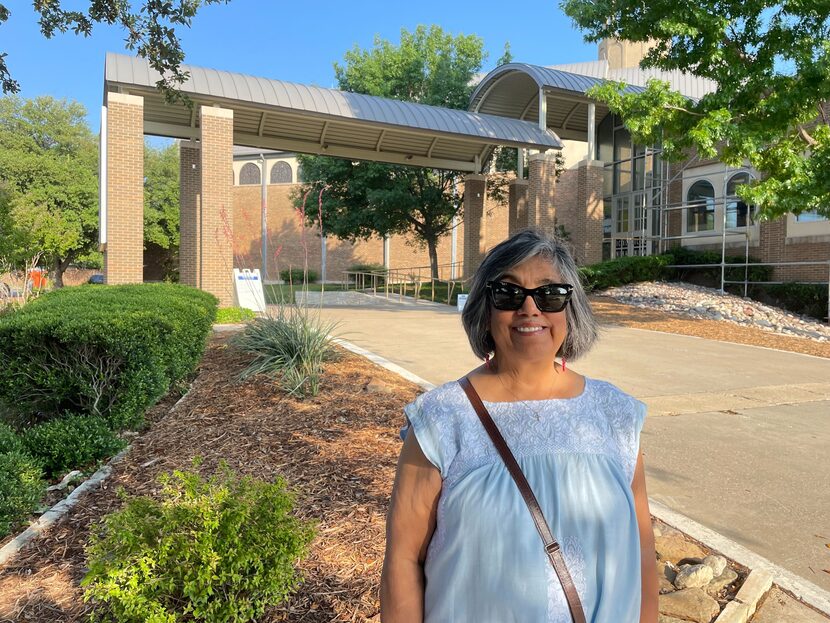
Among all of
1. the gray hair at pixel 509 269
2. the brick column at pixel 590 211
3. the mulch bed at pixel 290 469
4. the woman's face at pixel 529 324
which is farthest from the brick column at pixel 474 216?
the woman's face at pixel 529 324

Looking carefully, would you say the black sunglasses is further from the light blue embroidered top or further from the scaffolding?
the scaffolding

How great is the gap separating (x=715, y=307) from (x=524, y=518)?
17211mm

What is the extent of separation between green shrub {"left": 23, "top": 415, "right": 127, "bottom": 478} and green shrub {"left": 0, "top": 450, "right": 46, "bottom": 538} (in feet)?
1.69

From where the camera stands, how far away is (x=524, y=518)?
4.47 ft

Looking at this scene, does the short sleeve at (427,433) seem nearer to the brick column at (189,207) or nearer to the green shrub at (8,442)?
the green shrub at (8,442)

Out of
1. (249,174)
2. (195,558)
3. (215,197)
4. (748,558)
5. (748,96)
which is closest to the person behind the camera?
(195,558)

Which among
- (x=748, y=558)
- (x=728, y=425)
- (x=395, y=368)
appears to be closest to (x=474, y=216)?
(x=395, y=368)

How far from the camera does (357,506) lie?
3.39 metres

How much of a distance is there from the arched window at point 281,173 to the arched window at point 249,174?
4.15 ft

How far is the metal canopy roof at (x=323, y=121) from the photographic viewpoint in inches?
603

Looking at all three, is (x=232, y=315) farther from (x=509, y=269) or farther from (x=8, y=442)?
(x=509, y=269)

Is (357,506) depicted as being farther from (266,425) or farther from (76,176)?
(76,176)

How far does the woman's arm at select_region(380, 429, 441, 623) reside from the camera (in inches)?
57.1

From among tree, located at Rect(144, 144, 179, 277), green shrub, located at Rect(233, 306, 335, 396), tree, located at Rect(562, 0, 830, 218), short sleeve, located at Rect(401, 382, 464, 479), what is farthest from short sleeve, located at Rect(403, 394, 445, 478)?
tree, located at Rect(144, 144, 179, 277)
